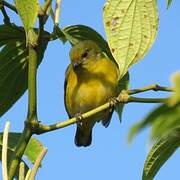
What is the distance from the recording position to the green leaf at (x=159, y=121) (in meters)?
0.44

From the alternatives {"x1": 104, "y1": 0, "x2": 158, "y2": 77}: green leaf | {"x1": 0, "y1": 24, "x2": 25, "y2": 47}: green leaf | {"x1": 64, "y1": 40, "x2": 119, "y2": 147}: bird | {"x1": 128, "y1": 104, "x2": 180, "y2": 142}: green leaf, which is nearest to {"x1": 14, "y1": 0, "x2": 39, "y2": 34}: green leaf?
{"x1": 104, "y1": 0, "x2": 158, "y2": 77}: green leaf

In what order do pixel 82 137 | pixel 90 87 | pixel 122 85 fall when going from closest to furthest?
pixel 122 85 < pixel 90 87 < pixel 82 137

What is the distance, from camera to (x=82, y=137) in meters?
4.80

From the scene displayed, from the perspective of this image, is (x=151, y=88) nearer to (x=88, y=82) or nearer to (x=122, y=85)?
(x=122, y=85)

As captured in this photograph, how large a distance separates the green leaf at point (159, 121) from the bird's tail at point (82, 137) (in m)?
4.28

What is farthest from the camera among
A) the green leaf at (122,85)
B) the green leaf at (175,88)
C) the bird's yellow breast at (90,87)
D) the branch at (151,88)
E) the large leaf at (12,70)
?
the bird's yellow breast at (90,87)

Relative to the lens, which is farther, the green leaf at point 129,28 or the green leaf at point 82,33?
the green leaf at point 82,33

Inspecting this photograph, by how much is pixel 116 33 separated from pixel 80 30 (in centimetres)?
58

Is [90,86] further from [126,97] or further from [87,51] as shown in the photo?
[126,97]

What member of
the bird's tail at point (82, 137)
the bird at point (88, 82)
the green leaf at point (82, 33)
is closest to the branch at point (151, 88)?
the green leaf at point (82, 33)

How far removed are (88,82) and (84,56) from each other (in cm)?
41

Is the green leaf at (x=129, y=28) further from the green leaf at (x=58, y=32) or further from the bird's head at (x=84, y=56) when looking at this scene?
the bird's head at (x=84, y=56)

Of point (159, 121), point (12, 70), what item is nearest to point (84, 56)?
point (12, 70)

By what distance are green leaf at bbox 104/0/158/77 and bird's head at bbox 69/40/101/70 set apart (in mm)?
2828
